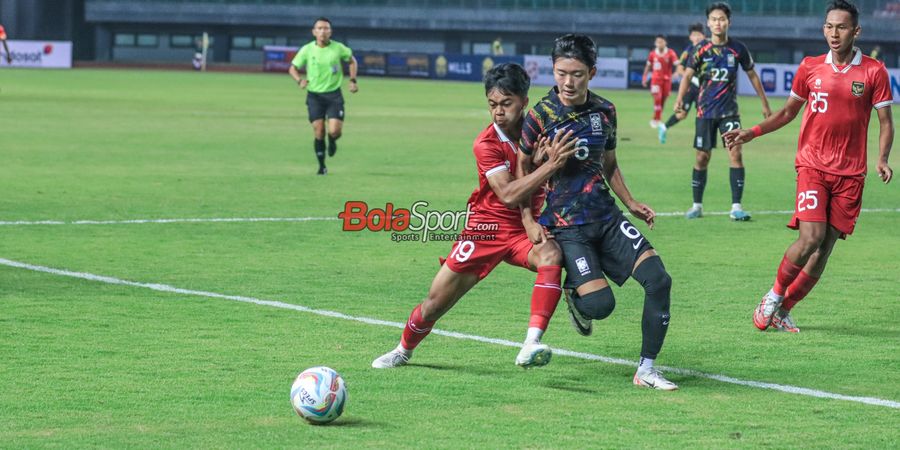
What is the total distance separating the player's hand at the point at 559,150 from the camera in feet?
22.8

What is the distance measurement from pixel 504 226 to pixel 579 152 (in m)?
0.56

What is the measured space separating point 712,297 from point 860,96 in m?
2.05

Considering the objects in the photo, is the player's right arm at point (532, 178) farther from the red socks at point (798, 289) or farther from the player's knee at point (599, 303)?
the red socks at point (798, 289)

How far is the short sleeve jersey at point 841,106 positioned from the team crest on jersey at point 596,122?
217 cm

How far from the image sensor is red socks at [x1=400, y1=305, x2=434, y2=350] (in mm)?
7543

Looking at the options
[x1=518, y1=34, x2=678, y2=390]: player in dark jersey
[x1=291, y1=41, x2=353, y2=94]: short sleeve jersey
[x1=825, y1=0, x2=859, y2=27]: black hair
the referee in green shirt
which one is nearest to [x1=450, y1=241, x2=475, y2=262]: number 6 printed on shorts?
[x1=518, y1=34, x2=678, y2=390]: player in dark jersey

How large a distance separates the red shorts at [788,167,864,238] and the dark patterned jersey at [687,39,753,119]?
259 inches

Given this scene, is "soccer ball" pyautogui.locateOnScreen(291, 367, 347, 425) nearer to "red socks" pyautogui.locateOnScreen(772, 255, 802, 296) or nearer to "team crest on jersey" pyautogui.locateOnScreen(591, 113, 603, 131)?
"team crest on jersey" pyautogui.locateOnScreen(591, 113, 603, 131)

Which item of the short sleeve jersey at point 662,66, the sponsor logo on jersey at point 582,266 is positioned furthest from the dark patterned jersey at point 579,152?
the short sleeve jersey at point 662,66

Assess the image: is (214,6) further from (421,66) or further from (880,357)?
(880,357)

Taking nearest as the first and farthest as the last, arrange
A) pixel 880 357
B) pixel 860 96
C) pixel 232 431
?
1. pixel 232 431
2. pixel 880 357
3. pixel 860 96

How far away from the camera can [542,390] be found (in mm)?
7090

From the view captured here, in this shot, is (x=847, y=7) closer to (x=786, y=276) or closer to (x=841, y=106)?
(x=841, y=106)

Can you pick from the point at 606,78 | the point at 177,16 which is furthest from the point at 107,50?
the point at 606,78
